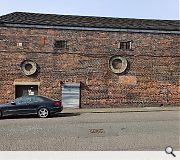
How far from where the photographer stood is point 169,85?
26.0 m

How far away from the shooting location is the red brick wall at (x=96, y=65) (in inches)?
953

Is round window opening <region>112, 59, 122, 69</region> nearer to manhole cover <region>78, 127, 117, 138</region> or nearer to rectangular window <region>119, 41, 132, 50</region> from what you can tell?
rectangular window <region>119, 41, 132, 50</region>

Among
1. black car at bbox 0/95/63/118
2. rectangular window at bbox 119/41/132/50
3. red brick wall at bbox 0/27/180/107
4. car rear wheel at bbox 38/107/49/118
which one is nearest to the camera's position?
black car at bbox 0/95/63/118

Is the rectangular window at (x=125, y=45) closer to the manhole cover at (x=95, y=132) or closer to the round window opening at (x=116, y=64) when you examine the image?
the round window opening at (x=116, y=64)

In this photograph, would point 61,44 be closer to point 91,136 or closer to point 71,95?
point 71,95

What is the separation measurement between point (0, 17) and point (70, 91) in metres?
7.67

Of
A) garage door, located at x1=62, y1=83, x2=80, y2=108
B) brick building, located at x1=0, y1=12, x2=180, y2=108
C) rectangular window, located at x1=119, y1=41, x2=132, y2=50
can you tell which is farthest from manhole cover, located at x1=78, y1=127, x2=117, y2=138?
rectangular window, located at x1=119, y1=41, x2=132, y2=50

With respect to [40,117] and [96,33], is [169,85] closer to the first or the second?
[96,33]

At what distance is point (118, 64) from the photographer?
25422 millimetres

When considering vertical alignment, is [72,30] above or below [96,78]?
above

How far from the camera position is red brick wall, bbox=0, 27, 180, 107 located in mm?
24203

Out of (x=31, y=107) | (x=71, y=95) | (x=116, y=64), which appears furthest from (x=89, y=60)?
(x=31, y=107)

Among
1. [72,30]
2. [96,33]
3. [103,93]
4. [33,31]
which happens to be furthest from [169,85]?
[33,31]

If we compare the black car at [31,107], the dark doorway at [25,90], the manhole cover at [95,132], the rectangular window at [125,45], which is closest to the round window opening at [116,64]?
the rectangular window at [125,45]
